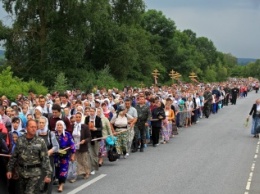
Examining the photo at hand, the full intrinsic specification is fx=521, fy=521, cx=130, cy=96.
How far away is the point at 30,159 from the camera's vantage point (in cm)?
833

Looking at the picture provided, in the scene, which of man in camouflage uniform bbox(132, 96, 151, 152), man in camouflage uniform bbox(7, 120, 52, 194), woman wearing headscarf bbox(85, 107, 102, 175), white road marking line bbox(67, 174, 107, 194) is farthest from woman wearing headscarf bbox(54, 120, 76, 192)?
man in camouflage uniform bbox(132, 96, 151, 152)

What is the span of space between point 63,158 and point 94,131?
2.47 meters

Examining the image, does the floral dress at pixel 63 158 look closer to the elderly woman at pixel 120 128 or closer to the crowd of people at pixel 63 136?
the crowd of people at pixel 63 136

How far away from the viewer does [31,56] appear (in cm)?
4072

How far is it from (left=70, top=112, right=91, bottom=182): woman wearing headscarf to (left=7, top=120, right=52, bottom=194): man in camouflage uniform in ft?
12.5

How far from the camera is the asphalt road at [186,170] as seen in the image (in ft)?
38.4

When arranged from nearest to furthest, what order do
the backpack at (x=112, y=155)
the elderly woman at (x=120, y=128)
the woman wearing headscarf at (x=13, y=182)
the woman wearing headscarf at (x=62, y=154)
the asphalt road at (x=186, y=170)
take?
the woman wearing headscarf at (x=13, y=182) < the woman wearing headscarf at (x=62, y=154) < the asphalt road at (x=186, y=170) < the backpack at (x=112, y=155) < the elderly woman at (x=120, y=128)

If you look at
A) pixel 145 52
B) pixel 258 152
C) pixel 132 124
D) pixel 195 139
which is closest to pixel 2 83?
pixel 195 139

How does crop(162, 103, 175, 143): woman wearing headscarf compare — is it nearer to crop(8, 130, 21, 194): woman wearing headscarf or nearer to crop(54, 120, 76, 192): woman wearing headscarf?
crop(54, 120, 76, 192): woman wearing headscarf

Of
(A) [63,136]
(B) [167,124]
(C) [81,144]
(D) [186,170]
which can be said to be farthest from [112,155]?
(B) [167,124]

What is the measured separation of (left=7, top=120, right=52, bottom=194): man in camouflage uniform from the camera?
27.2ft

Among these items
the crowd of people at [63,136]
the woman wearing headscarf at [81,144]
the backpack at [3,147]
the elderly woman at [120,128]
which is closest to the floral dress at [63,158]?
the crowd of people at [63,136]

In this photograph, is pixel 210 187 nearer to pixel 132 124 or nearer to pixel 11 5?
pixel 132 124

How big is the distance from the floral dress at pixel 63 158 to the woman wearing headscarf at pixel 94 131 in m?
2.19
